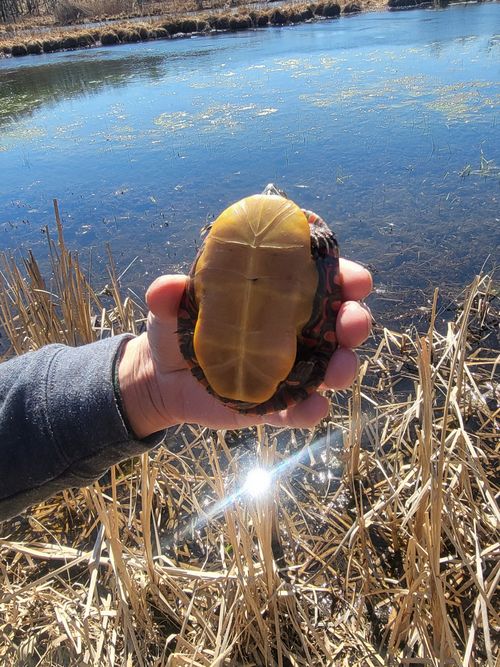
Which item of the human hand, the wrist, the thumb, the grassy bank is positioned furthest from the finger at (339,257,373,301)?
the grassy bank

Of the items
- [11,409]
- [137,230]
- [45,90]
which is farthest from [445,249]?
[45,90]

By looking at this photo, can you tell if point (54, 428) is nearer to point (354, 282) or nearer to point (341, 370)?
point (341, 370)

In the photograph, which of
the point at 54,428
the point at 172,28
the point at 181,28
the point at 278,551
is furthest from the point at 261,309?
the point at 181,28

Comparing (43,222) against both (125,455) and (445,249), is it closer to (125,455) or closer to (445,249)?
(445,249)

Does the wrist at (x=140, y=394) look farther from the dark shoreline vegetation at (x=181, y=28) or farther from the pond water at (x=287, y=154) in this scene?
the dark shoreline vegetation at (x=181, y=28)

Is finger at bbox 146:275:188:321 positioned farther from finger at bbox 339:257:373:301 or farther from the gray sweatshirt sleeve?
finger at bbox 339:257:373:301
